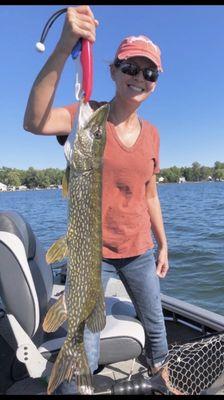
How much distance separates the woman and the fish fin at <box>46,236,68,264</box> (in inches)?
21.6

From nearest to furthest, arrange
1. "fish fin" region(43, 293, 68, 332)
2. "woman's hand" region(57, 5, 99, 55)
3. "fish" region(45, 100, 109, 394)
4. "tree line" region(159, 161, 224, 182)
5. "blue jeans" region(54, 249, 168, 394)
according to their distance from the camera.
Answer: "woman's hand" region(57, 5, 99, 55) → "fish" region(45, 100, 109, 394) → "fish fin" region(43, 293, 68, 332) → "blue jeans" region(54, 249, 168, 394) → "tree line" region(159, 161, 224, 182)

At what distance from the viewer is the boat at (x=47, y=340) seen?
2.97m

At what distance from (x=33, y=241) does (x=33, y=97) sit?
153cm

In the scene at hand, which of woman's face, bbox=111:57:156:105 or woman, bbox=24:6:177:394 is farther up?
woman's face, bbox=111:57:156:105

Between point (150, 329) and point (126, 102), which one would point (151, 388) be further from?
point (126, 102)

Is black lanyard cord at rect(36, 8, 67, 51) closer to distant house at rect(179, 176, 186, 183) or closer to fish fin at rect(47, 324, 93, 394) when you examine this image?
fish fin at rect(47, 324, 93, 394)

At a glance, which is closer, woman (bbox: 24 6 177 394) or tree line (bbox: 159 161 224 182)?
woman (bbox: 24 6 177 394)

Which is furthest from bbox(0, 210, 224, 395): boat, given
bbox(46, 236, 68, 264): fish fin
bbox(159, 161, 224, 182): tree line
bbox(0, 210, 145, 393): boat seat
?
bbox(159, 161, 224, 182): tree line

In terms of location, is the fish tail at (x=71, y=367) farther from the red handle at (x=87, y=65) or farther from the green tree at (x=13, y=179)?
the green tree at (x=13, y=179)

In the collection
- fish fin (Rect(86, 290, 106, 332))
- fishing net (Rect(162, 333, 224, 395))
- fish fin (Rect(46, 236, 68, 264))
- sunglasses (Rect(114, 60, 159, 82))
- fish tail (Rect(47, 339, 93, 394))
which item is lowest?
fishing net (Rect(162, 333, 224, 395))

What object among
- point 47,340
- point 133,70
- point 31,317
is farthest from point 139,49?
point 47,340

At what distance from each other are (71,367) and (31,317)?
23.8 inches

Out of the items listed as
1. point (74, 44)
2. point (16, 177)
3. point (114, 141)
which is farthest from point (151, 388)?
point (16, 177)

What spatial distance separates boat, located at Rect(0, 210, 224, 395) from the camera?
2.97 meters
